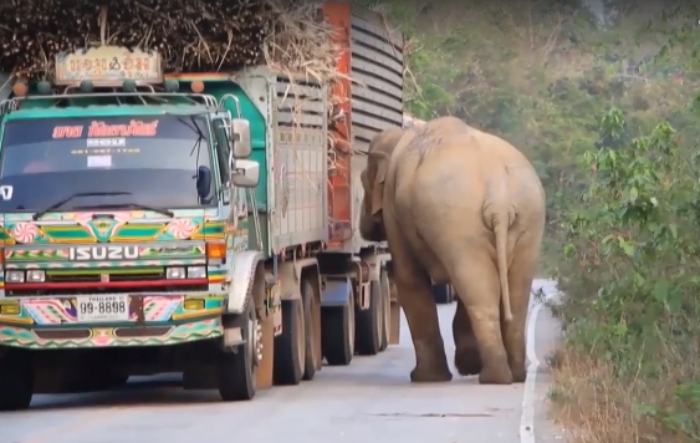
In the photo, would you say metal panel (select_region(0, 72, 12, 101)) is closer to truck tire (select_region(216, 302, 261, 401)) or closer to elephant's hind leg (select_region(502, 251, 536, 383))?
truck tire (select_region(216, 302, 261, 401))

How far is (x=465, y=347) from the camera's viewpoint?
1780 cm

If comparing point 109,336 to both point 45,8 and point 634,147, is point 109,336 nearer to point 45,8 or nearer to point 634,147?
point 45,8

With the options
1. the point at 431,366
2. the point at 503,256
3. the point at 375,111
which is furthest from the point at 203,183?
the point at 375,111

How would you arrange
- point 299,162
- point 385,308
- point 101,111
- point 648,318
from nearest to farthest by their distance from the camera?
point 648,318
point 101,111
point 299,162
point 385,308

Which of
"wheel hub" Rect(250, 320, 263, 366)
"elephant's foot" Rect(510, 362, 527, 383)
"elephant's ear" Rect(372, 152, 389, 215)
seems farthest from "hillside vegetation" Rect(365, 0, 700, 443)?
"wheel hub" Rect(250, 320, 263, 366)

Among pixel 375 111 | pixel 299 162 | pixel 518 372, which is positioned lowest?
pixel 518 372

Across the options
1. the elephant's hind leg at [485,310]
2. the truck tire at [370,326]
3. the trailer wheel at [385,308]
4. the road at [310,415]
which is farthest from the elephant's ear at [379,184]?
the trailer wheel at [385,308]

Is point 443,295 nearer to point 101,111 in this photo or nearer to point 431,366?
point 431,366

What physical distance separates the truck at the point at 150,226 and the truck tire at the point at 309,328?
423mm

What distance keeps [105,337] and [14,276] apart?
2.85 ft

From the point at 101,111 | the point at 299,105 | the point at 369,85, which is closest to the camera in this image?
the point at 101,111

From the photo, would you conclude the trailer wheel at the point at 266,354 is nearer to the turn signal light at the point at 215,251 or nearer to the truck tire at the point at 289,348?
the truck tire at the point at 289,348

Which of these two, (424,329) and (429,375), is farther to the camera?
(424,329)

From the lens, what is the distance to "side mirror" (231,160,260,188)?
14.4 metres
